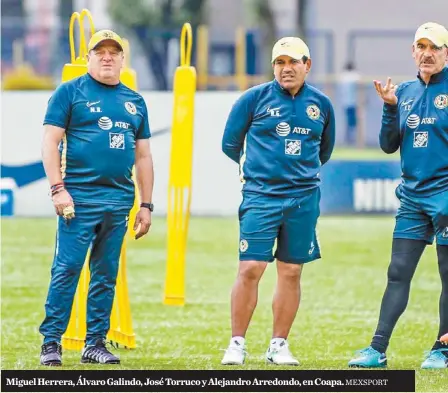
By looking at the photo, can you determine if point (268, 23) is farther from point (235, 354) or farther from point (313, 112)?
point (235, 354)

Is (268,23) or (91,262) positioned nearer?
(91,262)

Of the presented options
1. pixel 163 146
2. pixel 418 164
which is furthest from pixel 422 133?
pixel 163 146

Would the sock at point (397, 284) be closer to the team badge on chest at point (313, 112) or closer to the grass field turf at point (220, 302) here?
the grass field turf at point (220, 302)

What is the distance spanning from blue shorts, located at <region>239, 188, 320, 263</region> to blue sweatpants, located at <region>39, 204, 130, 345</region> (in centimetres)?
74

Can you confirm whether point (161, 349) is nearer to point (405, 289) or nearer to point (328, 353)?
point (328, 353)

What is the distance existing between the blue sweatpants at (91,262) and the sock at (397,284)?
5.42ft

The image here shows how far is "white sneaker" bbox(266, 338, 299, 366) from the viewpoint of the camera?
8945 mm

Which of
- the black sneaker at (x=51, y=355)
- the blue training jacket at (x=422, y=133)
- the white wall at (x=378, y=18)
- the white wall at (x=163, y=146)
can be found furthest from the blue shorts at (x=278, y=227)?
the white wall at (x=378, y=18)

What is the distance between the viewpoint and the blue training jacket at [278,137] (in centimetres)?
884

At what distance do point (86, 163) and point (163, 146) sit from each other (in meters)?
10.7

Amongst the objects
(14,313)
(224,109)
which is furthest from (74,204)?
(224,109)

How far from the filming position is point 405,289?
9.00 meters

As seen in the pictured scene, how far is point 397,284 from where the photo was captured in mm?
8992

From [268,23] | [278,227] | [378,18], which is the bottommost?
[278,227]
